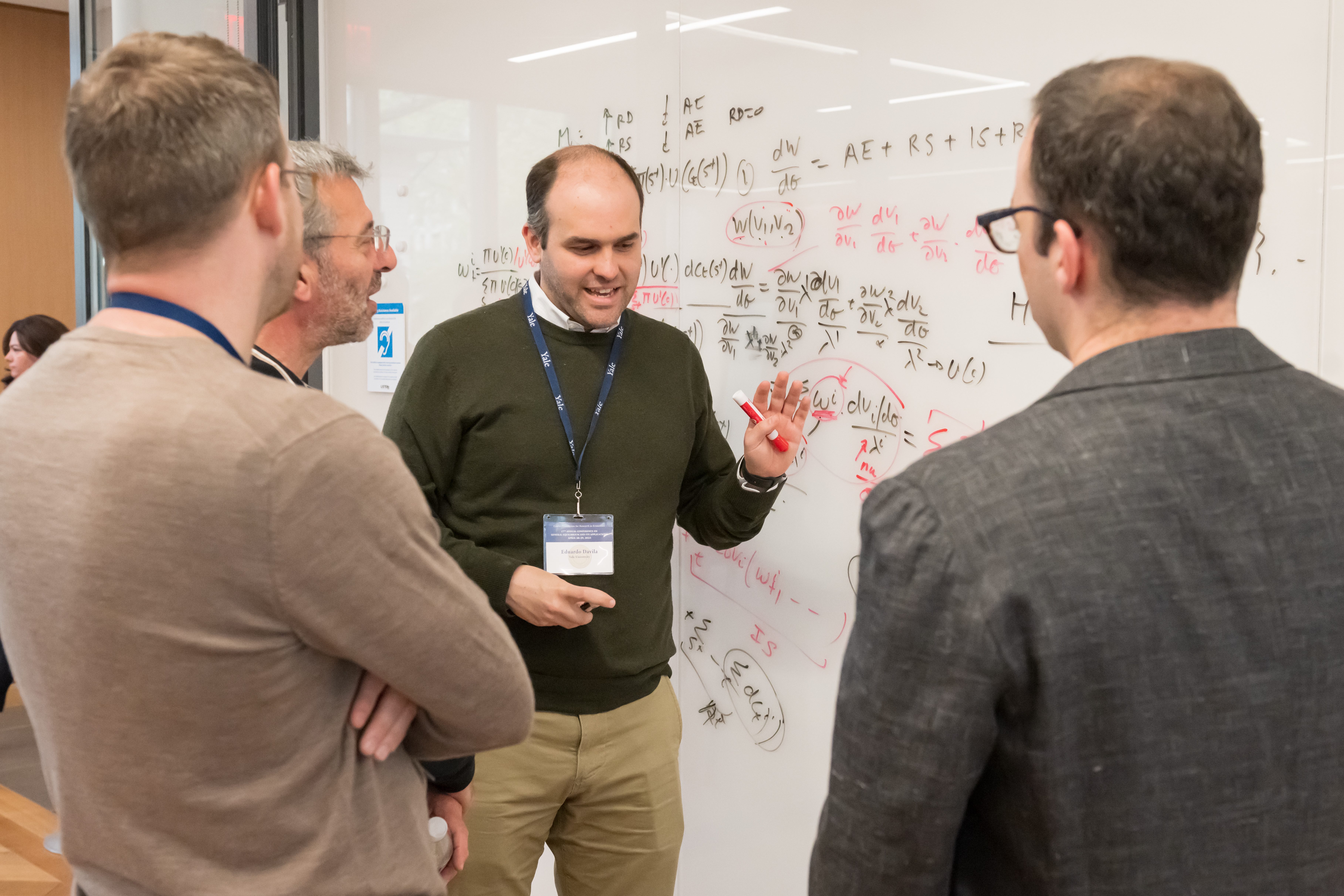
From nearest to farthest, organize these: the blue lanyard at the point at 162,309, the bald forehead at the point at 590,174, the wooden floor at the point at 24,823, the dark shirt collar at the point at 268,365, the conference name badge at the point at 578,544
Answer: the blue lanyard at the point at 162,309 → the dark shirt collar at the point at 268,365 → the conference name badge at the point at 578,544 → the bald forehead at the point at 590,174 → the wooden floor at the point at 24,823

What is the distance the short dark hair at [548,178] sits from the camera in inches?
79.5

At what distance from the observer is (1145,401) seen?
→ 2.67 feet

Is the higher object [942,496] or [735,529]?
[942,496]

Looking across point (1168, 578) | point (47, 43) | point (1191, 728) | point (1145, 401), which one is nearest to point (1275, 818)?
point (1191, 728)

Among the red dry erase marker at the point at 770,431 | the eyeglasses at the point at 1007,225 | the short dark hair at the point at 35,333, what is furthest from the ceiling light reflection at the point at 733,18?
the short dark hair at the point at 35,333

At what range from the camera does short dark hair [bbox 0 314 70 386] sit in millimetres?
3578

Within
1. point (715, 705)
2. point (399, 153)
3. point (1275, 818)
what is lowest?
point (715, 705)

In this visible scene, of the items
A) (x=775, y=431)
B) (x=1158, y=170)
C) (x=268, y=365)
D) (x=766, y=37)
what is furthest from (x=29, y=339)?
(x=1158, y=170)

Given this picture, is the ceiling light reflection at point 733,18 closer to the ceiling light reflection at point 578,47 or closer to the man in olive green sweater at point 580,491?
the ceiling light reflection at point 578,47

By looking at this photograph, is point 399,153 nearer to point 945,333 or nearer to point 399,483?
point 945,333

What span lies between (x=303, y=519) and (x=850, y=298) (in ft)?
4.77

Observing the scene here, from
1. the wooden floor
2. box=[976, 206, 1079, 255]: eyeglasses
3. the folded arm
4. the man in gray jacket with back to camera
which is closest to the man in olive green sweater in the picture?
the folded arm

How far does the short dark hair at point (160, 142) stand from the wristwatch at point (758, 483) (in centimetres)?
122

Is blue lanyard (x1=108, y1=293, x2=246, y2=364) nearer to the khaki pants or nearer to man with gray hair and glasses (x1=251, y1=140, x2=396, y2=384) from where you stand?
man with gray hair and glasses (x1=251, y1=140, x2=396, y2=384)
